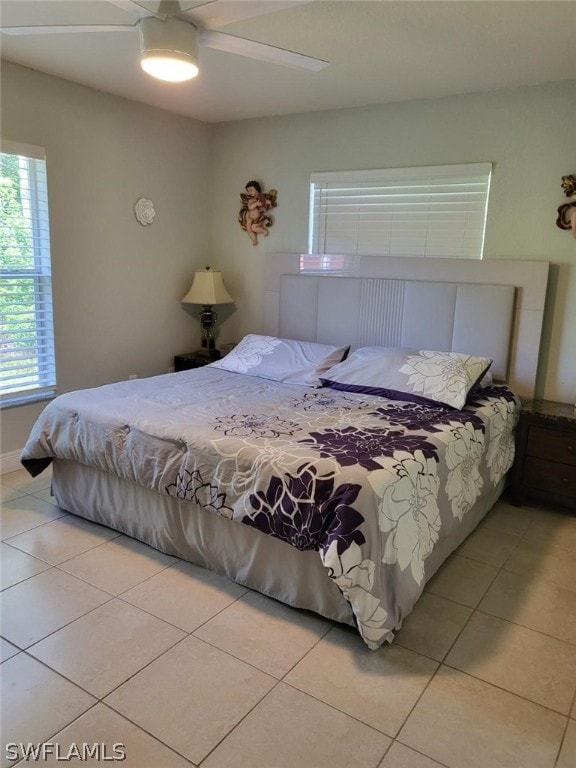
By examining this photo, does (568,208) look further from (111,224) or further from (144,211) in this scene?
(111,224)

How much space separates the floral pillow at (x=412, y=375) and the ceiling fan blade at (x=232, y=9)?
1.96m

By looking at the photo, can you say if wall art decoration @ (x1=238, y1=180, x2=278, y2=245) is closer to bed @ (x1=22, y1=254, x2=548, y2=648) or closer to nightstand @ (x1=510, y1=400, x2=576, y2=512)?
bed @ (x1=22, y1=254, x2=548, y2=648)

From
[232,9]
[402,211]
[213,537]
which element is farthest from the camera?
[402,211]

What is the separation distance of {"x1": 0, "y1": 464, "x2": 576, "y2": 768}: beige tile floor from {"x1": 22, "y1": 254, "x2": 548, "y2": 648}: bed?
15 cm

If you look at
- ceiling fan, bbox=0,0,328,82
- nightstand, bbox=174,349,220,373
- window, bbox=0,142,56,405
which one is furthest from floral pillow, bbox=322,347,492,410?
window, bbox=0,142,56,405

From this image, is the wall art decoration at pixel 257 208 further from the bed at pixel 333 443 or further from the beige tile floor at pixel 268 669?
the beige tile floor at pixel 268 669

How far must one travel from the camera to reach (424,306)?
3791 mm

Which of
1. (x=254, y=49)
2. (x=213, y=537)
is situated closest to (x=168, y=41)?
(x=254, y=49)

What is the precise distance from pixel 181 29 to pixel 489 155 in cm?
228

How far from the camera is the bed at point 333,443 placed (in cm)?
209

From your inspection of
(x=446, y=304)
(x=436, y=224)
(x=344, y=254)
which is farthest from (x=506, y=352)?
(x=344, y=254)

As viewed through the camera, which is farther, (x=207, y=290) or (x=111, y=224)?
(x=207, y=290)

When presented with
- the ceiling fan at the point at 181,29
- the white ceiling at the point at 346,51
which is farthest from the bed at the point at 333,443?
the ceiling fan at the point at 181,29

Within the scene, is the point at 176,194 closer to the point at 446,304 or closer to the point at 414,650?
the point at 446,304
